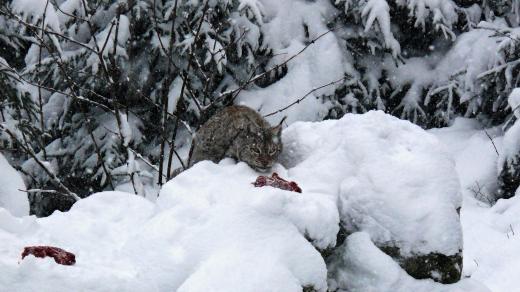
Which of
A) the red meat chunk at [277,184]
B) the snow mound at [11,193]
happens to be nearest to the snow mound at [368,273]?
the red meat chunk at [277,184]

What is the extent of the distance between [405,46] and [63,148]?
4.94 meters

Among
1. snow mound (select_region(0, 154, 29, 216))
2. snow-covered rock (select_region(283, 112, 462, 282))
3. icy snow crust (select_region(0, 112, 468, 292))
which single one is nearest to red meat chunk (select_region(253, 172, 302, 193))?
icy snow crust (select_region(0, 112, 468, 292))

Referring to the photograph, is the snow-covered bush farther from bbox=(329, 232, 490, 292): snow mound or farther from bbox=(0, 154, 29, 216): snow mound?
bbox=(0, 154, 29, 216): snow mound

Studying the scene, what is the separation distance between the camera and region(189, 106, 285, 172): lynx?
398 cm

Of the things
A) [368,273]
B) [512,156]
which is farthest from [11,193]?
[512,156]

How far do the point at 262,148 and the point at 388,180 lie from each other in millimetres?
1096

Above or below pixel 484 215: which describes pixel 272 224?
above

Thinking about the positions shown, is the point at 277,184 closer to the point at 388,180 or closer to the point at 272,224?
the point at 272,224

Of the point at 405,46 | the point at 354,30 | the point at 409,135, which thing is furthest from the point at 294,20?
the point at 409,135

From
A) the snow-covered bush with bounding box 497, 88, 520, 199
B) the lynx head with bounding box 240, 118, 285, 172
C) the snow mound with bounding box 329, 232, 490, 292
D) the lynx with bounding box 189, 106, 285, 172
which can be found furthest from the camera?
the snow-covered bush with bounding box 497, 88, 520, 199

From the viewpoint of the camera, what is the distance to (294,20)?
280 inches

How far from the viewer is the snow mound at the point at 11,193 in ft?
13.3

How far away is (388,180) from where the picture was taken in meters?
3.11

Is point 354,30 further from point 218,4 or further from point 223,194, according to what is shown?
point 223,194
